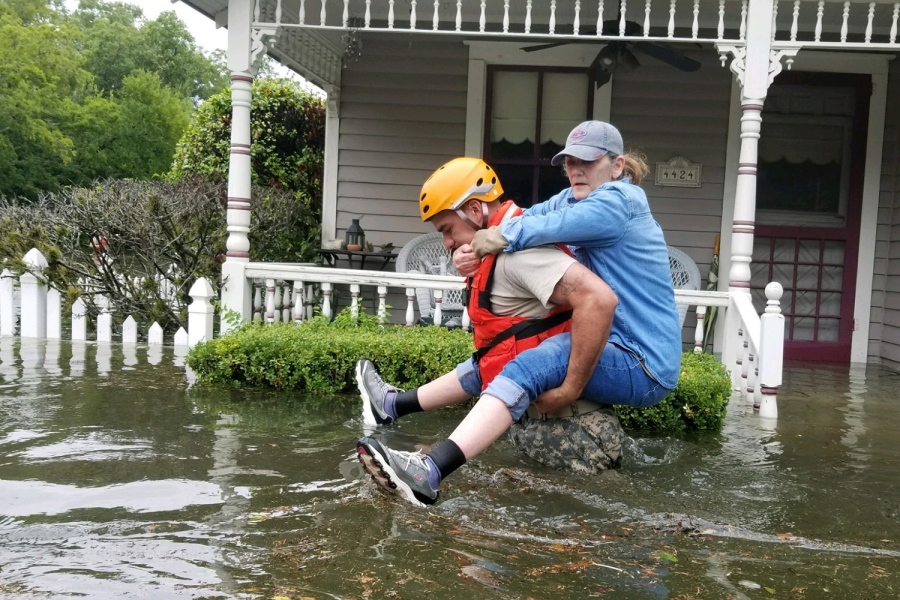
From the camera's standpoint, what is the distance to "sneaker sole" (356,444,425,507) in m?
Result: 3.18

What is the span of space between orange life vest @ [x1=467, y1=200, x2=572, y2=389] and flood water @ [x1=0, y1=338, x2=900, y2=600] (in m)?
0.59

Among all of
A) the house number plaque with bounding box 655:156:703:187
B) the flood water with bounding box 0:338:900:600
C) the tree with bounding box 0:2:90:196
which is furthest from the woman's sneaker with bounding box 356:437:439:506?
the tree with bounding box 0:2:90:196

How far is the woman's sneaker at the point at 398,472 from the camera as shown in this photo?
3.18 m

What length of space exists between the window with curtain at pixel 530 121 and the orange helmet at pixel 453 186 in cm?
605

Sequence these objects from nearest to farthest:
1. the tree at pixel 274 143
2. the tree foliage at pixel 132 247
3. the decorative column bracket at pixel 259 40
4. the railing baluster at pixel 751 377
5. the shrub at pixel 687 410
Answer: the shrub at pixel 687 410
the railing baluster at pixel 751 377
the decorative column bracket at pixel 259 40
the tree foliage at pixel 132 247
the tree at pixel 274 143

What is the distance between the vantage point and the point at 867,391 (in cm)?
752

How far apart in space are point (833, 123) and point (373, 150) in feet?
17.0

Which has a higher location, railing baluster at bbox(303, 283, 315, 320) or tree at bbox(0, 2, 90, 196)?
tree at bbox(0, 2, 90, 196)

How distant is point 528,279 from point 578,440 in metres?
0.85

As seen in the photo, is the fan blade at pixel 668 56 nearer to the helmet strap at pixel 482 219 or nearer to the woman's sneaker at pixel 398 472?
the helmet strap at pixel 482 219

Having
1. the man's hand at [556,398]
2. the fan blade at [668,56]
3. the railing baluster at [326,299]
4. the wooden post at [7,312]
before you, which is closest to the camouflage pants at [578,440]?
the man's hand at [556,398]

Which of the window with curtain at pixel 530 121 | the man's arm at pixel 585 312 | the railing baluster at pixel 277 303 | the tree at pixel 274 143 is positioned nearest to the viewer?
the man's arm at pixel 585 312

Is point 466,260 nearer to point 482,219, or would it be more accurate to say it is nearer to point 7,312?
point 482,219

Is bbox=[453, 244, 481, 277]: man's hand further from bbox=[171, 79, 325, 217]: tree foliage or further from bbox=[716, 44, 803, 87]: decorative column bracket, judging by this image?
bbox=[171, 79, 325, 217]: tree foliage
